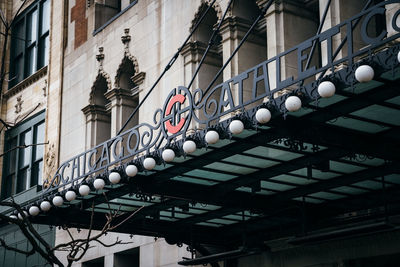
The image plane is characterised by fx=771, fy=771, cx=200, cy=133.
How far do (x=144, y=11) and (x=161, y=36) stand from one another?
1.79m

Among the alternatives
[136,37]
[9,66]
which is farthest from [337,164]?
[9,66]

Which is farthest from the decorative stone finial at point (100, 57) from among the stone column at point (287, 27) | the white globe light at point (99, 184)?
the white globe light at point (99, 184)

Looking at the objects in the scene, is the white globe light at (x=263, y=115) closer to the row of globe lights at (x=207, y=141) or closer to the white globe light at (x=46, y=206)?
the row of globe lights at (x=207, y=141)

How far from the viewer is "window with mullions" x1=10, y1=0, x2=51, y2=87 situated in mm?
36062

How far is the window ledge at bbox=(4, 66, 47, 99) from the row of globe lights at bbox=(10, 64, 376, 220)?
15465 mm

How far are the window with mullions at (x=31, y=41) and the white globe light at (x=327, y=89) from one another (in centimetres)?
2496

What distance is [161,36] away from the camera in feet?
84.7

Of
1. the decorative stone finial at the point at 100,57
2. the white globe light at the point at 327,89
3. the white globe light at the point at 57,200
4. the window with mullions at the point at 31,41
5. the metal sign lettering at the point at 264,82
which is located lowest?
the white globe light at the point at 57,200

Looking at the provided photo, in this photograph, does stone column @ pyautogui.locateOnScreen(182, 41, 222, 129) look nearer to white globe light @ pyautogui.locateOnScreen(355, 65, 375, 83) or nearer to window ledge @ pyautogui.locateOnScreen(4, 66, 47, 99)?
window ledge @ pyautogui.locateOnScreen(4, 66, 47, 99)

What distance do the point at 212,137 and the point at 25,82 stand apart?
77.0 feet

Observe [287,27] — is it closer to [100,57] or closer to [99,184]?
[99,184]

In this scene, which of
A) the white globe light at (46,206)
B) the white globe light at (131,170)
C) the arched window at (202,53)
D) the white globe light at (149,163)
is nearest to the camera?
the white globe light at (149,163)

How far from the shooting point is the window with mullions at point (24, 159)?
34031 millimetres

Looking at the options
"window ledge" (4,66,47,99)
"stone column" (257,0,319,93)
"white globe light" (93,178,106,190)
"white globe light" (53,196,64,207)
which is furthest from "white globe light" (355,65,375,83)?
"window ledge" (4,66,47,99)
